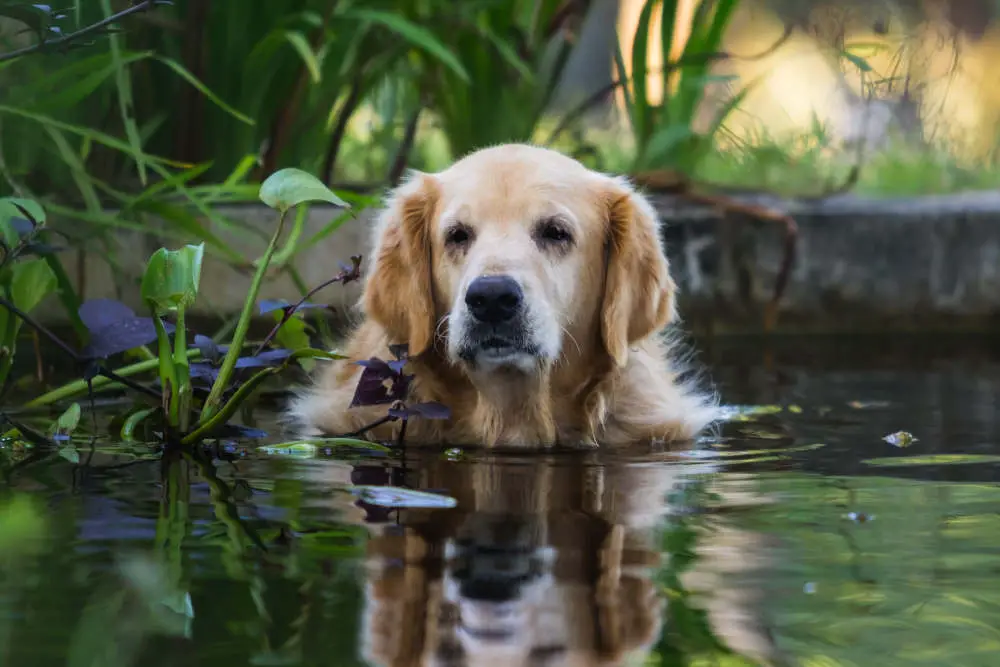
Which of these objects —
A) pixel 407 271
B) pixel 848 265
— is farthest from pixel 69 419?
pixel 848 265

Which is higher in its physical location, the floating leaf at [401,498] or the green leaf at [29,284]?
the green leaf at [29,284]

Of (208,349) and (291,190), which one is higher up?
(291,190)

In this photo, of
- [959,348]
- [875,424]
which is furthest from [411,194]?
[959,348]

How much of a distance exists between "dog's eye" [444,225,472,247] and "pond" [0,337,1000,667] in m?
0.58

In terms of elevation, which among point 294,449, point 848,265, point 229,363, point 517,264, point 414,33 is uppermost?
point 414,33

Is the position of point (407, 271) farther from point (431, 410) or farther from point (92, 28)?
point (92, 28)

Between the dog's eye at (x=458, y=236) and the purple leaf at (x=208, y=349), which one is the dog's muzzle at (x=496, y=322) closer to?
the dog's eye at (x=458, y=236)

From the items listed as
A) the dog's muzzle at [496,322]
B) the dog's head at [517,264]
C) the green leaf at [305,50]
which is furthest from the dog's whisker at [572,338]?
the green leaf at [305,50]

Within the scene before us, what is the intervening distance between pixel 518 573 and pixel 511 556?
14 cm

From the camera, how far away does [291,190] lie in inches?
137

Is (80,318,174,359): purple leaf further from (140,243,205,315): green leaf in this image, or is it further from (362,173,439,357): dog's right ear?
(362,173,439,357): dog's right ear

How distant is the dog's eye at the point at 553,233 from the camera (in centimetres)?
407

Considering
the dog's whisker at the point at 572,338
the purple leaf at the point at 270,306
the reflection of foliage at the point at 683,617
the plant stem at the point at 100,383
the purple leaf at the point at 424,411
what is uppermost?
the purple leaf at the point at 270,306

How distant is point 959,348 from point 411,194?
3.29 m
